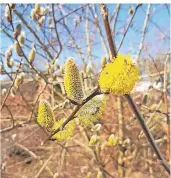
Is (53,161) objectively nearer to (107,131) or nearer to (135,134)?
(107,131)

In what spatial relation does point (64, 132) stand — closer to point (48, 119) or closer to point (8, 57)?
point (48, 119)

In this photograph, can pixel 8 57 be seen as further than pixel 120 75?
Yes

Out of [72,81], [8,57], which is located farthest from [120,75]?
[8,57]

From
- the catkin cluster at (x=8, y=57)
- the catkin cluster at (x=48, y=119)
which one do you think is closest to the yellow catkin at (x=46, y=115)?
the catkin cluster at (x=48, y=119)

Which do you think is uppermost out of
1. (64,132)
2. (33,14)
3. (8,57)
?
(33,14)

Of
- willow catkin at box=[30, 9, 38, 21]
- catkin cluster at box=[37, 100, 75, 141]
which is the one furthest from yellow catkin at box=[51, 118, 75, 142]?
willow catkin at box=[30, 9, 38, 21]

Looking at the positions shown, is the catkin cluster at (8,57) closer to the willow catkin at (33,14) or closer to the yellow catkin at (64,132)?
the willow catkin at (33,14)

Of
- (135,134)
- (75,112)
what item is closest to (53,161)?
(135,134)
